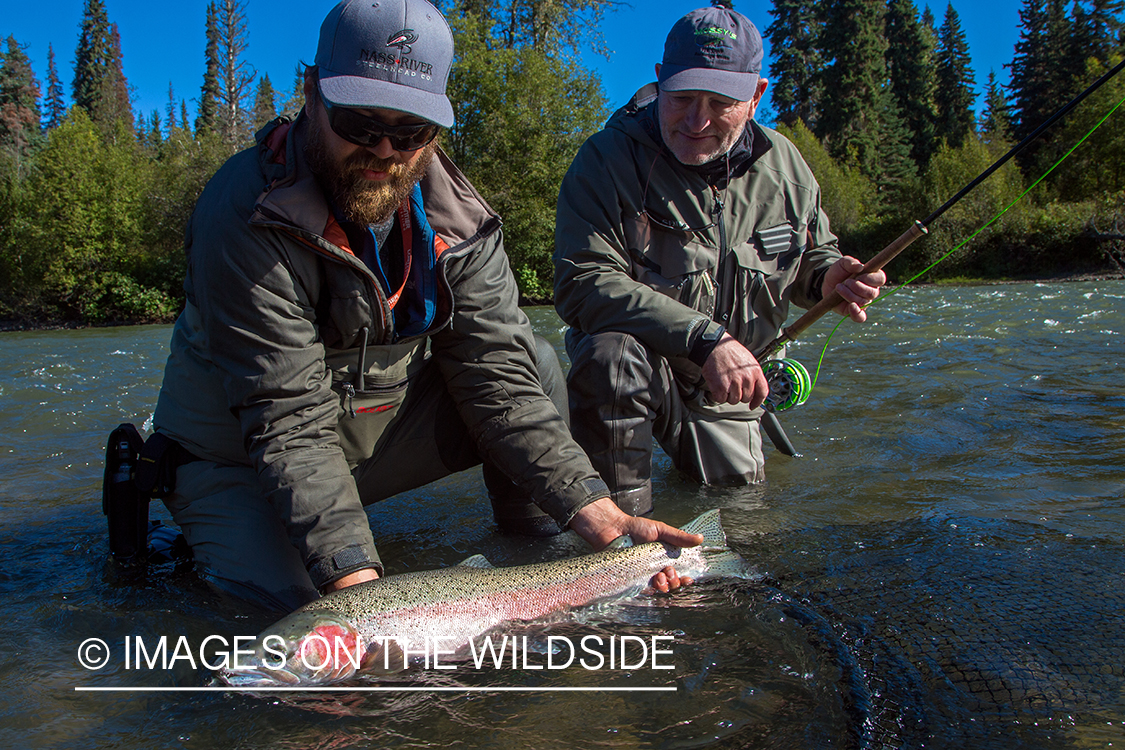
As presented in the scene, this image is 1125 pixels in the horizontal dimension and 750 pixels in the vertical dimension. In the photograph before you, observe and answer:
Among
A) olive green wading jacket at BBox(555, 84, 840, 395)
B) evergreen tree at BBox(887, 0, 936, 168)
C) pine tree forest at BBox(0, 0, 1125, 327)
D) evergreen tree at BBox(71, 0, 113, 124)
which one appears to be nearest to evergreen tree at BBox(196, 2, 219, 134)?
pine tree forest at BBox(0, 0, 1125, 327)

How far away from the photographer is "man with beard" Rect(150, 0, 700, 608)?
107 inches

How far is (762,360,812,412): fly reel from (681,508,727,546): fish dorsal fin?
1.51m

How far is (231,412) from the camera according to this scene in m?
2.97

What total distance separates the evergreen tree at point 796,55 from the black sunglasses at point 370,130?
2392 inches

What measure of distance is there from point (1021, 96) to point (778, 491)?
5901 cm

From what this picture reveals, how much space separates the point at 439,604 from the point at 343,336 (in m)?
1.14

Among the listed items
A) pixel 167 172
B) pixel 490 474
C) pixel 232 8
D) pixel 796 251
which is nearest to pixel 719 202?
pixel 796 251

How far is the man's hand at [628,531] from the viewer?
9.05ft

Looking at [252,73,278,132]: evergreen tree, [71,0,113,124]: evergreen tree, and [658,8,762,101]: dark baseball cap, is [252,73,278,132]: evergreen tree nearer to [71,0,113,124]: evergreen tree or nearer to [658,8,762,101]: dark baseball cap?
[71,0,113,124]: evergreen tree

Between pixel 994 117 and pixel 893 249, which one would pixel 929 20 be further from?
pixel 893 249

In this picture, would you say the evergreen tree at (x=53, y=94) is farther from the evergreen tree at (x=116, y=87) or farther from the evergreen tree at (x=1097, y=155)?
the evergreen tree at (x=1097, y=155)

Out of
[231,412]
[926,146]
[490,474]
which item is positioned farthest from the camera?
[926,146]

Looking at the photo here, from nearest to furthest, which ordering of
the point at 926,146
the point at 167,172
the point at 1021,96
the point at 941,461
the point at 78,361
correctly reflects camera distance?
the point at 941,461 → the point at 78,361 → the point at 167,172 → the point at 1021,96 → the point at 926,146

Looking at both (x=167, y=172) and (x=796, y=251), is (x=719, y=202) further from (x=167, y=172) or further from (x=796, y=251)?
(x=167, y=172)
